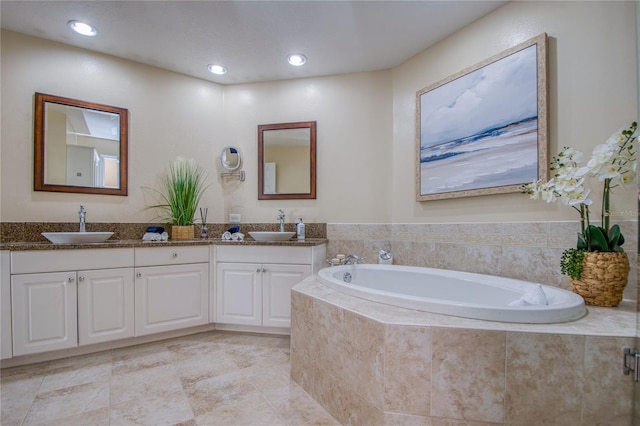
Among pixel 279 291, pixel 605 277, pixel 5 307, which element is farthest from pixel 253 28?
pixel 605 277

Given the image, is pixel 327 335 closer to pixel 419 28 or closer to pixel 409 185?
pixel 409 185

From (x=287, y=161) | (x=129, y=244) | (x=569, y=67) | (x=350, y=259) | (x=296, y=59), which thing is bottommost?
(x=350, y=259)

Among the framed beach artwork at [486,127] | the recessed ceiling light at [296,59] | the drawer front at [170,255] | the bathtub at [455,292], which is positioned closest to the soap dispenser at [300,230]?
the bathtub at [455,292]

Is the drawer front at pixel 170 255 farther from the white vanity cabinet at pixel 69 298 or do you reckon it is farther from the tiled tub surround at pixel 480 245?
the tiled tub surround at pixel 480 245

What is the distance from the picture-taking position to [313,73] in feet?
9.79

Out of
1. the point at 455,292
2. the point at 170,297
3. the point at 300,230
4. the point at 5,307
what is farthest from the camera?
the point at 300,230

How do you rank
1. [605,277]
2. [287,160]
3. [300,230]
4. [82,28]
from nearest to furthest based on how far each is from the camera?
1. [605,277]
2. [82,28]
3. [300,230]
4. [287,160]

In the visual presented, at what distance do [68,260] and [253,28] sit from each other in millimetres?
2133

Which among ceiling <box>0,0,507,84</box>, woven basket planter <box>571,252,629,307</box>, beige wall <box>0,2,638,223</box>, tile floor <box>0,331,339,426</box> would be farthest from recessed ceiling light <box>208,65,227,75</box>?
woven basket planter <box>571,252,629,307</box>

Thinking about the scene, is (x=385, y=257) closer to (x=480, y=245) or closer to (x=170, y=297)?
(x=480, y=245)

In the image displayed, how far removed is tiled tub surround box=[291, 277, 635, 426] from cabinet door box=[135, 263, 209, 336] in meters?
1.72

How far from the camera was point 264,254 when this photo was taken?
2590 millimetres

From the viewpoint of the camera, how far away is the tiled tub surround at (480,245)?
1.75 m

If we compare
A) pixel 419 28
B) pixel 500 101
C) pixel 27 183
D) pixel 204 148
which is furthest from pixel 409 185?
pixel 27 183
